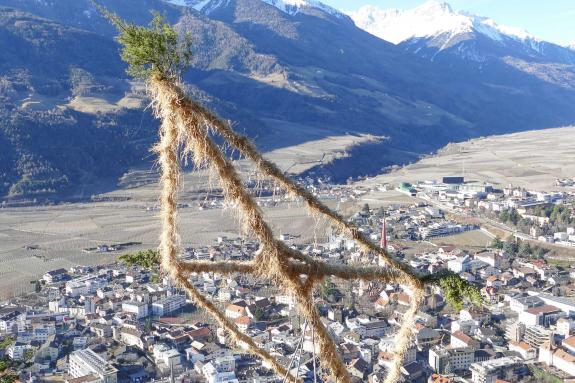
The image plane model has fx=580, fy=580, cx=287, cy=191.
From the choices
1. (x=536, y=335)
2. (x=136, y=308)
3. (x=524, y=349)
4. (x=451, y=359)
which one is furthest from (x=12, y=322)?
(x=536, y=335)

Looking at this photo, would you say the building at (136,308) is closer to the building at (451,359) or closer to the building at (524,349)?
the building at (451,359)

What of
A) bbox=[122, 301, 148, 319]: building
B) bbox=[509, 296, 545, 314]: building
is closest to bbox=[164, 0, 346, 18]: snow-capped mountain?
bbox=[122, 301, 148, 319]: building

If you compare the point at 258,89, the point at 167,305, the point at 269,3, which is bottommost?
the point at 167,305

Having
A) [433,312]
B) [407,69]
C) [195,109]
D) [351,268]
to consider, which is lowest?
[433,312]

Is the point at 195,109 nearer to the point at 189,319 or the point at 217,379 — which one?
the point at 217,379

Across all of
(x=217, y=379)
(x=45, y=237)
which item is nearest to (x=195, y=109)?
(x=217, y=379)

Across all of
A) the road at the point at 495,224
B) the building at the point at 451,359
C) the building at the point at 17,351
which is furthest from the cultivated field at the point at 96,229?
the road at the point at 495,224

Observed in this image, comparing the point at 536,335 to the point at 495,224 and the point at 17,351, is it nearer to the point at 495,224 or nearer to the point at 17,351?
the point at 17,351

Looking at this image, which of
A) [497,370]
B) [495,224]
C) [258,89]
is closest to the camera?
[497,370]
